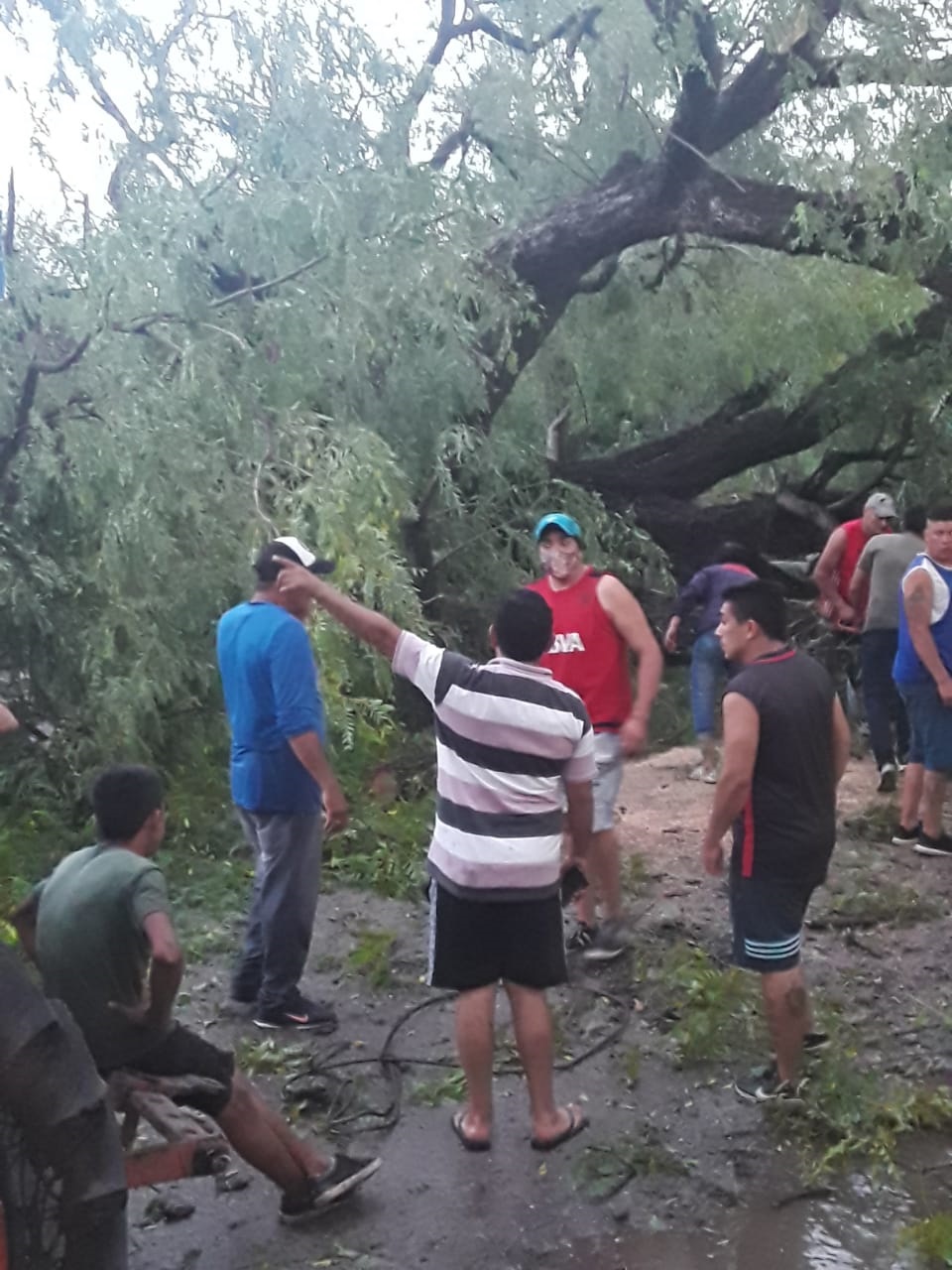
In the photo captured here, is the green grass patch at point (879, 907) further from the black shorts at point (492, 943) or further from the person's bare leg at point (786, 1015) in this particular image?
the black shorts at point (492, 943)

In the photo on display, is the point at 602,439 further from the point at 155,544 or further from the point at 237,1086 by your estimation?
the point at 237,1086

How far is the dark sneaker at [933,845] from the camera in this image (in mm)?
6703

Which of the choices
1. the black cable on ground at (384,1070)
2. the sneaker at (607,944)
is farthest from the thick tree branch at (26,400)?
the sneaker at (607,944)

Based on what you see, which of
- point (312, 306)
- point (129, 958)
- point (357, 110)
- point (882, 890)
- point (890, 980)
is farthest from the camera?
point (357, 110)

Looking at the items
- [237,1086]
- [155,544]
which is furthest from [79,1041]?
[155,544]

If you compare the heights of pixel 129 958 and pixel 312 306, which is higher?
pixel 312 306

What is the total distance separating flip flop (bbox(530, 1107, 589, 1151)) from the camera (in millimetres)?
3912

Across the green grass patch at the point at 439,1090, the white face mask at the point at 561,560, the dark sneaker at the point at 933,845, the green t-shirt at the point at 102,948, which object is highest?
the white face mask at the point at 561,560

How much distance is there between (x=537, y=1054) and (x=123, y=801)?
1.53 metres

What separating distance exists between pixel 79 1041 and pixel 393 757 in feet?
21.5

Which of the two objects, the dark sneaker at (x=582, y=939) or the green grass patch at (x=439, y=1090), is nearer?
the green grass patch at (x=439, y=1090)

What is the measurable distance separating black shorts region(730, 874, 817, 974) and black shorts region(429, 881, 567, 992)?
0.65 meters

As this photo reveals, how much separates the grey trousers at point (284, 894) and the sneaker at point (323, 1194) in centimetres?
125

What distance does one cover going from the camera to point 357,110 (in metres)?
7.86
